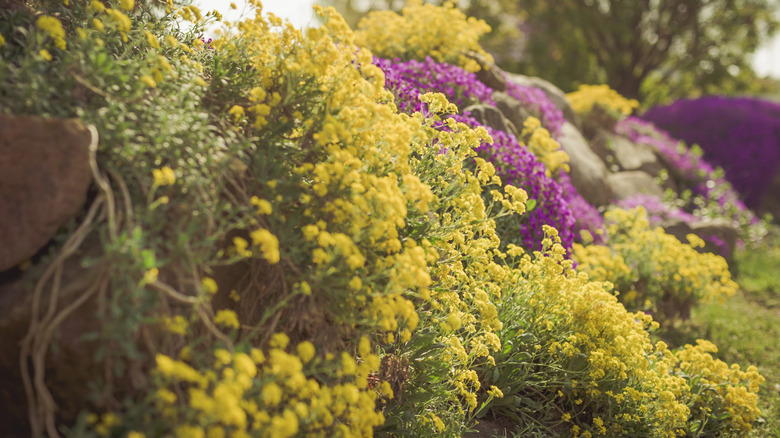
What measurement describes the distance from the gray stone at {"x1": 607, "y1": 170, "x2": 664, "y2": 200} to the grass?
5.26ft

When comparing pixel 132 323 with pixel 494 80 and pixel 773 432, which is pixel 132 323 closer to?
pixel 773 432

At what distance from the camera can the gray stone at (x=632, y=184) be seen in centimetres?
782

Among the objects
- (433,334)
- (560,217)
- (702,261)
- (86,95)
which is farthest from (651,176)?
(86,95)

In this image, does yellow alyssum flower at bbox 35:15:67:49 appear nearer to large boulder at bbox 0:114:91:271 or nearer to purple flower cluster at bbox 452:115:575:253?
large boulder at bbox 0:114:91:271

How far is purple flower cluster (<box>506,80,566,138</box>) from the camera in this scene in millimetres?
6652

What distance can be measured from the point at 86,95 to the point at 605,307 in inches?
127

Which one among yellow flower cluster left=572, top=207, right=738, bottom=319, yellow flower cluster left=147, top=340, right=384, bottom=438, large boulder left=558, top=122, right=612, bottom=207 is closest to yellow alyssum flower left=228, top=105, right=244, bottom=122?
yellow flower cluster left=147, top=340, right=384, bottom=438

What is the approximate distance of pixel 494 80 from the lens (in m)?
6.45

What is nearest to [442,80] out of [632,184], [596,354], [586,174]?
[586,174]

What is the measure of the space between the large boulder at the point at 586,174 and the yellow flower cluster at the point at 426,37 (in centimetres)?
185

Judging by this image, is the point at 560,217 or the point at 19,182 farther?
the point at 560,217

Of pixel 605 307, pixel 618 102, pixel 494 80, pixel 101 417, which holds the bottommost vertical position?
pixel 101 417

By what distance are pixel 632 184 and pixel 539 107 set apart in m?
2.40

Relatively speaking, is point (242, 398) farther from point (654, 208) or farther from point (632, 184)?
point (632, 184)
